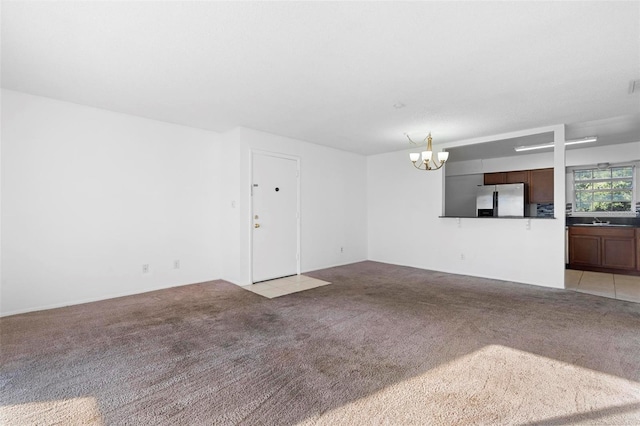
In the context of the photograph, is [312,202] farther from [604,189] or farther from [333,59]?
[604,189]

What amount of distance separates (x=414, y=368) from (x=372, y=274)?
3165 mm

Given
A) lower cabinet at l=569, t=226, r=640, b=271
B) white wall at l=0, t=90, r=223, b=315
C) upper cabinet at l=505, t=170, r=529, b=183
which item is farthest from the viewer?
upper cabinet at l=505, t=170, r=529, b=183

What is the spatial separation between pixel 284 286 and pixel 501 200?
5052mm

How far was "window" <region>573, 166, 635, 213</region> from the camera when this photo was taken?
5.68 metres

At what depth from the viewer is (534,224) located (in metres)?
4.59

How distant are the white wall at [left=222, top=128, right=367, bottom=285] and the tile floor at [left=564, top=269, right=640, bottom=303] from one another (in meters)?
3.71

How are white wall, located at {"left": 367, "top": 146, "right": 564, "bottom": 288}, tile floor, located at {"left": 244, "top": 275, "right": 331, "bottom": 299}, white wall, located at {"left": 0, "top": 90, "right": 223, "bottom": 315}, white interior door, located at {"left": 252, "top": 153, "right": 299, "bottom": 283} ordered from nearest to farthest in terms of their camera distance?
white wall, located at {"left": 0, "top": 90, "right": 223, "bottom": 315} → tile floor, located at {"left": 244, "top": 275, "right": 331, "bottom": 299} → white wall, located at {"left": 367, "top": 146, "right": 564, "bottom": 288} → white interior door, located at {"left": 252, "top": 153, "right": 299, "bottom": 283}

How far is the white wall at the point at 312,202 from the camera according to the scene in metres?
4.55

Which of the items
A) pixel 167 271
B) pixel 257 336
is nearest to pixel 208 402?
pixel 257 336

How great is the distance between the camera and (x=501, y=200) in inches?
251

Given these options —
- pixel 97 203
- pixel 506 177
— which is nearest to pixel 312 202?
pixel 97 203

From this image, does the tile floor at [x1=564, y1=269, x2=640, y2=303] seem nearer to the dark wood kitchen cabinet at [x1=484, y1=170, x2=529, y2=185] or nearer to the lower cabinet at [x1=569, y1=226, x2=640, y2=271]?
the lower cabinet at [x1=569, y1=226, x2=640, y2=271]

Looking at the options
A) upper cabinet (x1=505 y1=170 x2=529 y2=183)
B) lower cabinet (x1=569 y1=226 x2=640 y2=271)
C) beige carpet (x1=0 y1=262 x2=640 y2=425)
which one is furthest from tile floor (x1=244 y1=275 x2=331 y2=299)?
lower cabinet (x1=569 y1=226 x2=640 y2=271)

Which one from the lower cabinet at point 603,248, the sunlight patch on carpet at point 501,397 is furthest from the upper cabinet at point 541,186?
the sunlight patch on carpet at point 501,397
